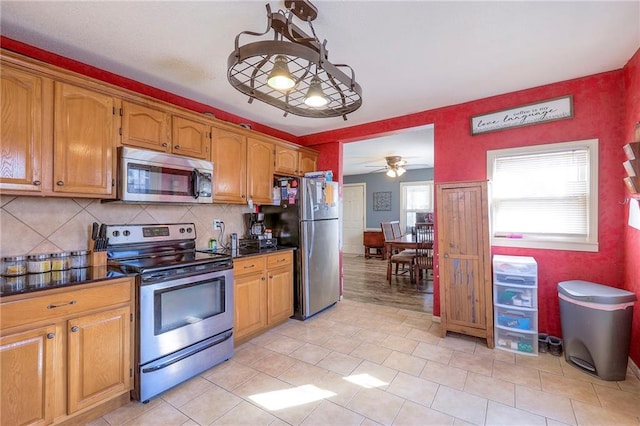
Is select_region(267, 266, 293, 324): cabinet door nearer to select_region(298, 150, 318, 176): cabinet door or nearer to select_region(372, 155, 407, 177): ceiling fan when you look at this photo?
select_region(298, 150, 318, 176): cabinet door

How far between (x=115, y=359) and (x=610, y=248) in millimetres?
3955

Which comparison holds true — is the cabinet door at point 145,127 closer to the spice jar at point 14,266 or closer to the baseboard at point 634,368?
the spice jar at point 14,266

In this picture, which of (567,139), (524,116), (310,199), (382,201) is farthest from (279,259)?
(382,201)

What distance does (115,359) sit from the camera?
1.84m

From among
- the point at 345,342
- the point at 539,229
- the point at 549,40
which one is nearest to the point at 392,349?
the point at 345,342

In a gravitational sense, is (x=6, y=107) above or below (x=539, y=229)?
above

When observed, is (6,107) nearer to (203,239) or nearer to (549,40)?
(203,239)

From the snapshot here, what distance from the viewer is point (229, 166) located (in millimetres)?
2971

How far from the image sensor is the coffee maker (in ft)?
11.0

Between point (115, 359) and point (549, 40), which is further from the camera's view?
point (549, 40)

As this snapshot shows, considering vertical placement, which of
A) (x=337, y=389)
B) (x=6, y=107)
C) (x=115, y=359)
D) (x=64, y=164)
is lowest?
(x=337, y=389)

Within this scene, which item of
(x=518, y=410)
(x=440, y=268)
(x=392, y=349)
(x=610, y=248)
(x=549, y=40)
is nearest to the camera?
(x=518, y=410)

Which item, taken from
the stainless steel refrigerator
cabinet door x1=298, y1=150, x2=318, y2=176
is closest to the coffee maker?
the stainless steel refrigerator

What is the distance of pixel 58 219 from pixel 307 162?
2804 millimetres
